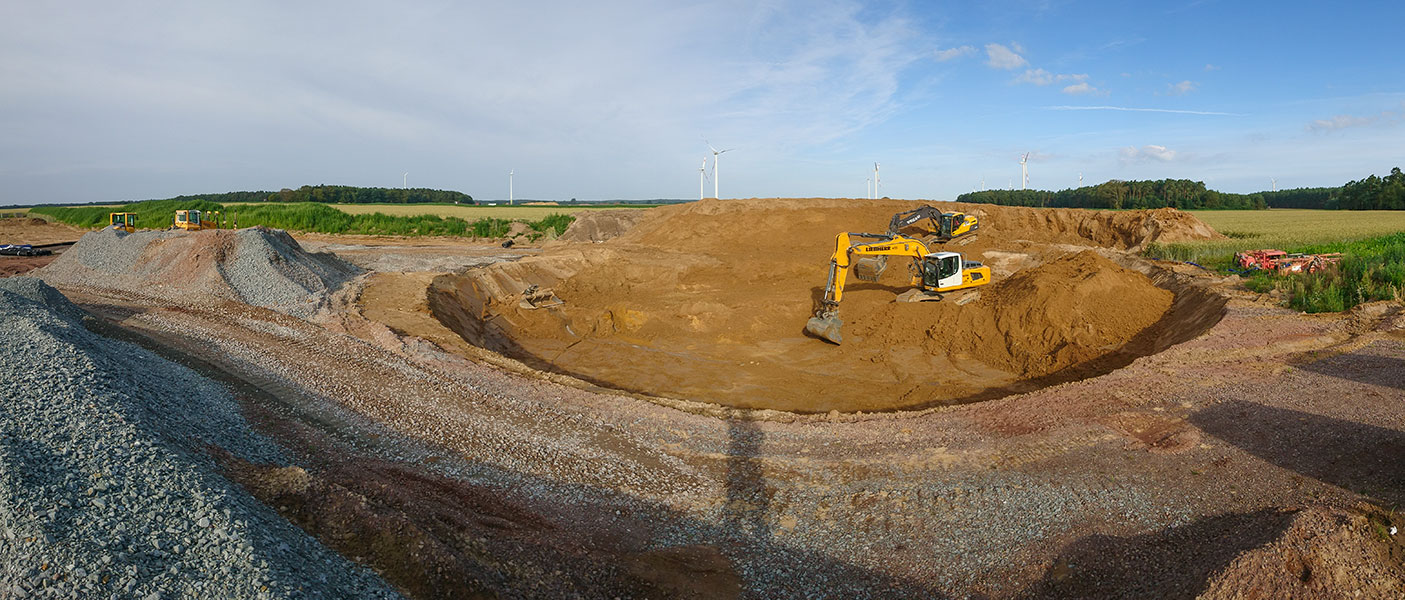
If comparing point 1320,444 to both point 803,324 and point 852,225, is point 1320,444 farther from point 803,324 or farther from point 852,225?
point 852,225

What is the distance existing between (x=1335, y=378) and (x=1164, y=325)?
676 centimetres

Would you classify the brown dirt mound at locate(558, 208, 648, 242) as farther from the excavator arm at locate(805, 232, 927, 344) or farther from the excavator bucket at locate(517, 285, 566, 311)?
the excavator arm at locate(805, 232, 927, 344)

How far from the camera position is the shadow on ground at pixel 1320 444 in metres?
7.33

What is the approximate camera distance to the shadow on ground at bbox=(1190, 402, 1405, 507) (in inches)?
289

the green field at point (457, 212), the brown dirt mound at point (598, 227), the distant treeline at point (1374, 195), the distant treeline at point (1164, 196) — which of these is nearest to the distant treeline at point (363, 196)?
the green field at point (457, 212)


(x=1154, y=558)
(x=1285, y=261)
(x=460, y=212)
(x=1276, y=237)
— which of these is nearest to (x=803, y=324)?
(x=1285, y=261)

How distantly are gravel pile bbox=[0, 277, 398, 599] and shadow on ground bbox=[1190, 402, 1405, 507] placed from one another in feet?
31.5

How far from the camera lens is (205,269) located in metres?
18.3

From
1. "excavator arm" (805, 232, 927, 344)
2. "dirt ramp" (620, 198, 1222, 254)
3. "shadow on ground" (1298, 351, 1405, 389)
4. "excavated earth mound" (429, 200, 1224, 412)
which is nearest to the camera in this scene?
"shadow on ground" (1298, 351, 1405, 389)

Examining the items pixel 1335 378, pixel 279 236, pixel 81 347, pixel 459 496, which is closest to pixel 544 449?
pixel 459 496

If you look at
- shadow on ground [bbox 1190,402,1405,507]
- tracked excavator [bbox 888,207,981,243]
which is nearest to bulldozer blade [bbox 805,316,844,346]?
tracked excavator [bbox 888,207,981,243]

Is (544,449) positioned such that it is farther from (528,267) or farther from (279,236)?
(528,267)

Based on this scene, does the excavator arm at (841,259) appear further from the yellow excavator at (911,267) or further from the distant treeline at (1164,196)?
the distant treeline at (1164,196)

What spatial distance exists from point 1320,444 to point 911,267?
12821 mm
